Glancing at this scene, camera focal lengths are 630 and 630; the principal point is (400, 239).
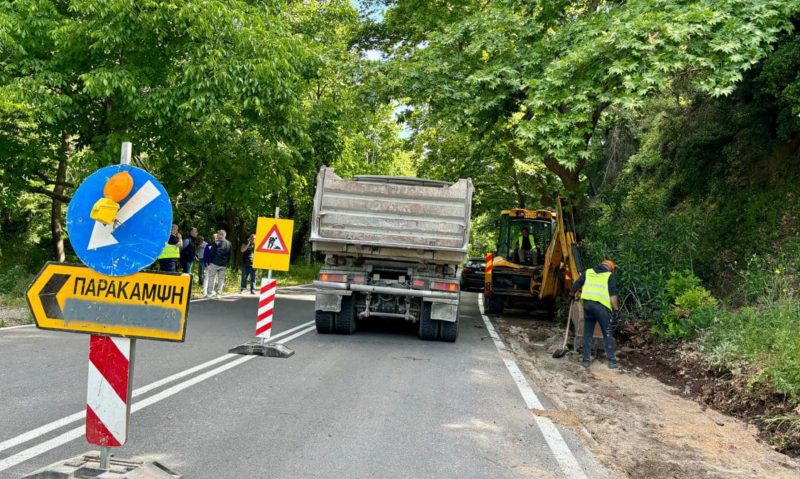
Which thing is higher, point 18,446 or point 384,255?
point 384,255

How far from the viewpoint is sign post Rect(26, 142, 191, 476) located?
3398 mm

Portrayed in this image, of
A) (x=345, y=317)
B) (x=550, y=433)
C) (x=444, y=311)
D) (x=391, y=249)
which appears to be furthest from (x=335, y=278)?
(x=550, y=433)

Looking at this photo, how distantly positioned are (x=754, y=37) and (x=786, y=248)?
12.5 feet

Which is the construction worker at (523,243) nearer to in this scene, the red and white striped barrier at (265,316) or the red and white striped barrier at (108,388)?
the red and white striped barrier at (265,316)

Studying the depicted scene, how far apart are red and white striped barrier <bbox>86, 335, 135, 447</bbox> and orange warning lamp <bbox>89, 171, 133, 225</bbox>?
0.71m

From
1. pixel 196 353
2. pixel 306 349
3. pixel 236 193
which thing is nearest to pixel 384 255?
pixel 306 349

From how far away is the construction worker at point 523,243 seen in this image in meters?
17.3

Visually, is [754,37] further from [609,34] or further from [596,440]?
[596,440]

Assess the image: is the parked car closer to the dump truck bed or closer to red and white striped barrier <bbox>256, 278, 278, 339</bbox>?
the dump truck bed

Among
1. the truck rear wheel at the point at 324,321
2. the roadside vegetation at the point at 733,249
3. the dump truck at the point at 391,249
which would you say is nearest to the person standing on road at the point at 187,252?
the dump truck at the point at 391,249

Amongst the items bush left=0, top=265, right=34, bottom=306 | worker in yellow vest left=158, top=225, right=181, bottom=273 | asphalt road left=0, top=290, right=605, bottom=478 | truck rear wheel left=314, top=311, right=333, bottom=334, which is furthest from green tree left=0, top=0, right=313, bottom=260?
asphalt road left=0, top=290, right=605, bottom=478

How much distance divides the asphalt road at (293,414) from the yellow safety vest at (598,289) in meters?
1.70

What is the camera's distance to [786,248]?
10883 millimetres

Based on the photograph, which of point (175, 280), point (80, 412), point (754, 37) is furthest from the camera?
point (754, 37)
